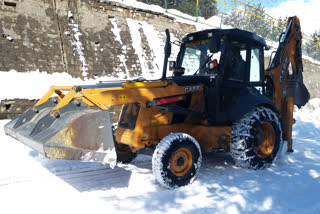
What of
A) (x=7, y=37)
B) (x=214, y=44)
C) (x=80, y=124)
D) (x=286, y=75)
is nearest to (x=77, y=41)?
(x=7, y=37)

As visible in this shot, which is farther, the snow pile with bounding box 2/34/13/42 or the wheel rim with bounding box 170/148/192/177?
the snow pile with bounding box 2/34/13/42

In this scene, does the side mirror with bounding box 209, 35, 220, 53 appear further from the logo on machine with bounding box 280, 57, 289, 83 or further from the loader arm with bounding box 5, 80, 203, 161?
the logo on machine with bounding box 280, 57, 289, 83

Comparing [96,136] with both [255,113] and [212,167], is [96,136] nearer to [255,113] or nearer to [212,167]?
[212,167]

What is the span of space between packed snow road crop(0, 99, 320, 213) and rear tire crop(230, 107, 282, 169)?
0.21 m

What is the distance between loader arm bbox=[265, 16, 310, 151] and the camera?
19.0ft

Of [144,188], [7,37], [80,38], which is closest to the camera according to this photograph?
[144,188]

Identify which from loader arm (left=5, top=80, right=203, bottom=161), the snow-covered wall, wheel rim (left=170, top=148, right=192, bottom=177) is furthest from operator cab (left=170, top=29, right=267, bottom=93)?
the snow-covered wall

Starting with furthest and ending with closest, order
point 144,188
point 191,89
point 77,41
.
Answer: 1. point 77,41
2. point 191,89
3. point 144,188

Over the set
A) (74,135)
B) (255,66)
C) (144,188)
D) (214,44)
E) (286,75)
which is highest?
(214,44)

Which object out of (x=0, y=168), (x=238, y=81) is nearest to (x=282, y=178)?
(x=238, y=81)

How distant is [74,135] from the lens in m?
3.24

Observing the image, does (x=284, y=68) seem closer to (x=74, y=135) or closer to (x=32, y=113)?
(x=74, y=135)

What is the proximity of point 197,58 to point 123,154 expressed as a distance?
2324 millimetres

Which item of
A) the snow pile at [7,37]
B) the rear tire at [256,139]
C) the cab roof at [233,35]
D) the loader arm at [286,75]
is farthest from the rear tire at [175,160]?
the snow pile at [7,37]
